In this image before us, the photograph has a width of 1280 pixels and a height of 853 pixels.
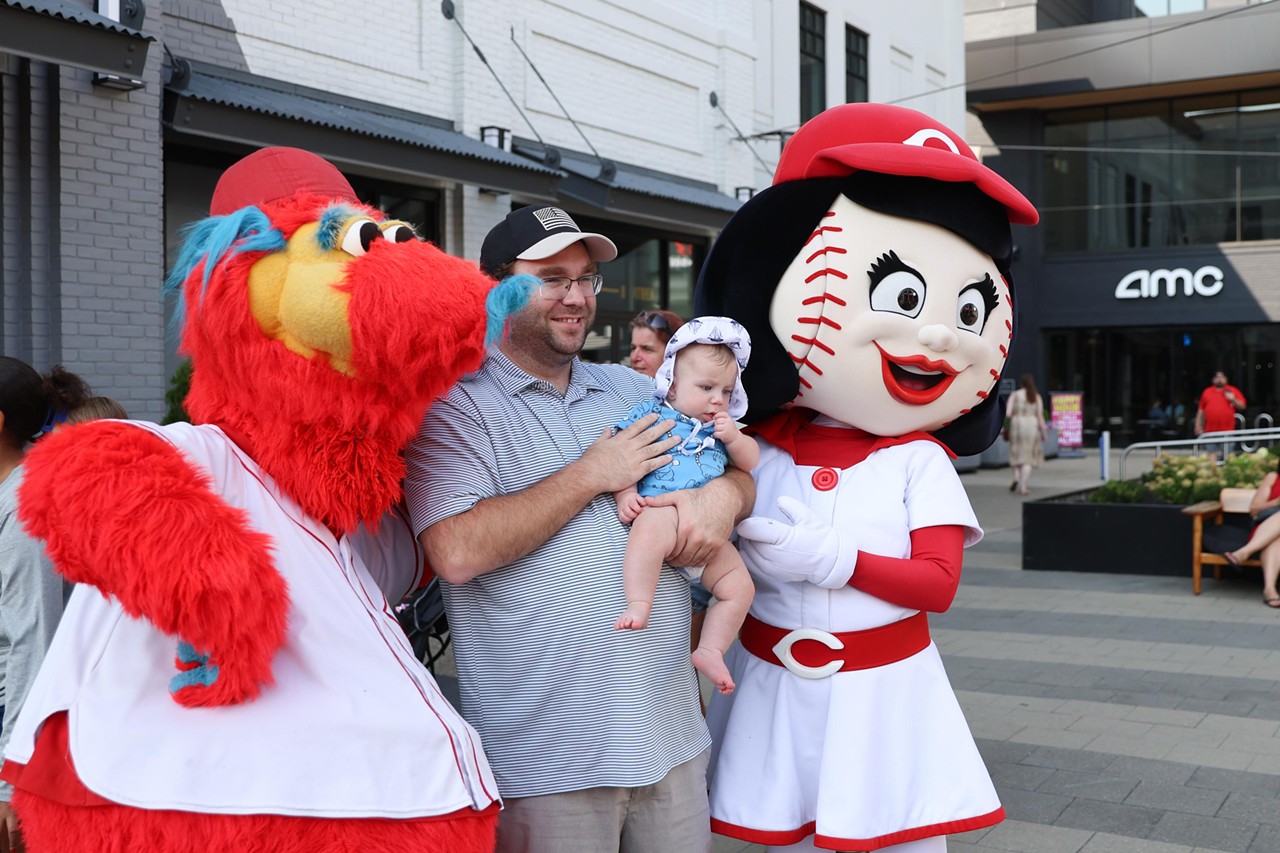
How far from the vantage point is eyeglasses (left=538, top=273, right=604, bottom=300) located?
271cm

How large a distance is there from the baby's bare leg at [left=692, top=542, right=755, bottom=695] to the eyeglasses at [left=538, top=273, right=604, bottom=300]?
68cm

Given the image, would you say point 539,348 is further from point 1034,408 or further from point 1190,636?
point 1034,408

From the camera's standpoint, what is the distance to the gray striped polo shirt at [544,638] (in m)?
2.46

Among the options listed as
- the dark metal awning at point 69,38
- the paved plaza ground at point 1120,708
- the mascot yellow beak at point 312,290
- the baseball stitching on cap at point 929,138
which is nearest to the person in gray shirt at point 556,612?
the mascot yellow beak at point 312,290

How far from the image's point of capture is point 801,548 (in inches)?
109

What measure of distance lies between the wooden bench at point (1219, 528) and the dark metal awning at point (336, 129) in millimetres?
6095

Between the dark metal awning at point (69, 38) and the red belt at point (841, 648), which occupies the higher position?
the dark metal awning at point (69, 38)

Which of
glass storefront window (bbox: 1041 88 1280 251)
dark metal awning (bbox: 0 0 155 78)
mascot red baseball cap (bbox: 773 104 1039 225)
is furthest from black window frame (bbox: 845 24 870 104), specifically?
mascot red baseball cap (bbox: 773 104 1039 225)

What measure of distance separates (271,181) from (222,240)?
223 mm

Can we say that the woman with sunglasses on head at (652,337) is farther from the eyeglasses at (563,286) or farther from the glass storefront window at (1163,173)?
the glass storefront window at (1163,173)

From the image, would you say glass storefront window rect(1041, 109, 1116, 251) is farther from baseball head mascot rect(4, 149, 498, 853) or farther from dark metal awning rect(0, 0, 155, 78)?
baseball head mascot rect(4, 149, 498, 853)

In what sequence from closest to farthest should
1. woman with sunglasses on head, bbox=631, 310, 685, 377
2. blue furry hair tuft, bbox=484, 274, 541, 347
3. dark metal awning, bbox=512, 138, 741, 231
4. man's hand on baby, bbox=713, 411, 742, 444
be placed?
1. blue furry hair tuft, bbox=484, 274, 541, 347
2. man's hand on baby, bbox=713, 411, 742, 444
3. woman with sunglasses on head, bbox=631, 310, 685, 377
4. dark metal awning, bbox=512, 138, 741, 231

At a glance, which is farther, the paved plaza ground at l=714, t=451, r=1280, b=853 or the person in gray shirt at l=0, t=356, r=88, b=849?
the paved plaza ground at l=714, t=451, r=1280, b=853

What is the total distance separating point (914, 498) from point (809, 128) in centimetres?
103
